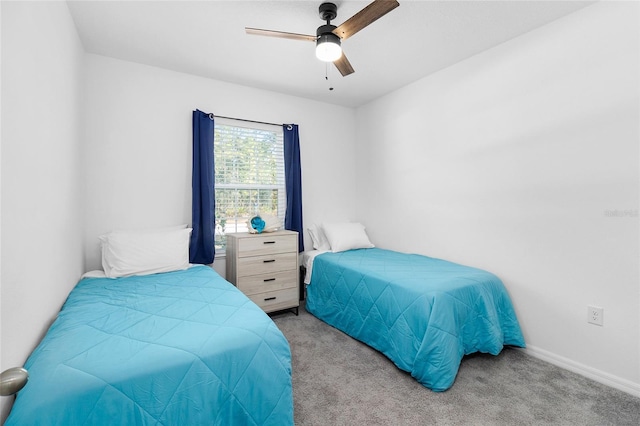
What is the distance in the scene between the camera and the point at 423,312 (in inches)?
76.7

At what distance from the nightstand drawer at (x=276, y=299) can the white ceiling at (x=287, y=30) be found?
222 cm

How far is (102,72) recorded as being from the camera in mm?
2629

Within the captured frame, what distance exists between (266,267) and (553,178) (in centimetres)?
252

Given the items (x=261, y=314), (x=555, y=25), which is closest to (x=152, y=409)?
(x=261, y=314)

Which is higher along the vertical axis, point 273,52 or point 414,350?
point 273,52

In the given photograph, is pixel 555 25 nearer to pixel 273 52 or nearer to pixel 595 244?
pixel 595 244

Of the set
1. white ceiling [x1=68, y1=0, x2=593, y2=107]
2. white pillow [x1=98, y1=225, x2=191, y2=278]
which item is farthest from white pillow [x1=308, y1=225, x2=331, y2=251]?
white ceiling [x1=68, y1=0, x2=593, y2=107]

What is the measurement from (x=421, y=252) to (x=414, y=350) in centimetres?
142

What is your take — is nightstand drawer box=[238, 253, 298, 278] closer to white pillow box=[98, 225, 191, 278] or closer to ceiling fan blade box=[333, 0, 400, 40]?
white pillow box=[98, 225, 191, 278]

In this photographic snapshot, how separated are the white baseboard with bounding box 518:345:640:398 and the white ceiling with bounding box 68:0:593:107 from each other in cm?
247

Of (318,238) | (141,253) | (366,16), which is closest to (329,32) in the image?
(366,16)

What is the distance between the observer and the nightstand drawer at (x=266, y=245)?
112 inches

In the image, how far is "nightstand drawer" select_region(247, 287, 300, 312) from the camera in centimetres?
292

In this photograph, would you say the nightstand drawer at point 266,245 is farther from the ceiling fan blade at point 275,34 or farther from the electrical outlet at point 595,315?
the electrical outlet at point 595,315
